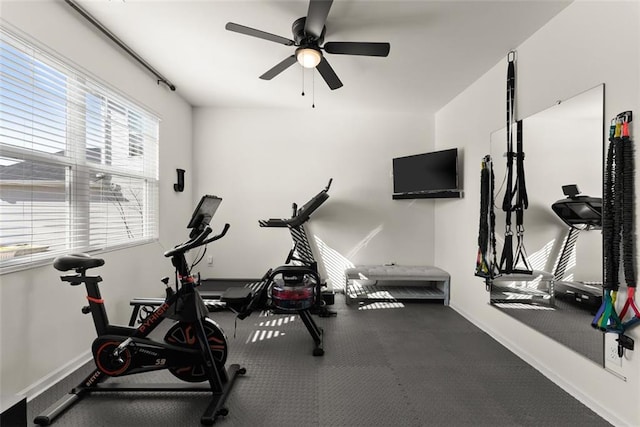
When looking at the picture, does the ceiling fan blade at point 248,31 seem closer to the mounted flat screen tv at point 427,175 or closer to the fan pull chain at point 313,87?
the fan pull chain at point 313,87

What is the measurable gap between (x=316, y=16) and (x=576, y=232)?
236 cm

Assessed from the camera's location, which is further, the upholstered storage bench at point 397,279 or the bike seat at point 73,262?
the upholstered storage bench at point 397,279

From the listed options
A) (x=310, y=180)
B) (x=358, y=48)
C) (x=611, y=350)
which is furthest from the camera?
(x=310, y=180)

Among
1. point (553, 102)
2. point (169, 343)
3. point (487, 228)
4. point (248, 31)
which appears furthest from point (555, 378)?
point (248, 31)

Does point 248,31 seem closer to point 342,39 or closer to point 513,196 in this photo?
point 342,39

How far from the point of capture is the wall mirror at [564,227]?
1.95 metres

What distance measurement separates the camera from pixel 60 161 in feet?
7.11

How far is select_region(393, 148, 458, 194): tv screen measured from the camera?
12.5 feet

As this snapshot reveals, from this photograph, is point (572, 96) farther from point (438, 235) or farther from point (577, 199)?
Answer: point (438, 235)

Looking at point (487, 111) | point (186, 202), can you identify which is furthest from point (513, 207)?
point (186, 202)

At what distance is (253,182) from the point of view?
4.57 meters

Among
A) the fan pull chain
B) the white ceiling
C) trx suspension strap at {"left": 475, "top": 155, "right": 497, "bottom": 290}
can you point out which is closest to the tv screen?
trx suspension strap at {"left": 475, "top": 155, "right": 497, "bottom": 290}

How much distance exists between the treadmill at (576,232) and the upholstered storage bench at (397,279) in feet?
5.83

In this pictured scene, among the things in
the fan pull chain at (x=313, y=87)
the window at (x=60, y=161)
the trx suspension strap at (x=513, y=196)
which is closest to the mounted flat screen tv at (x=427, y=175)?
the trx suspension strap at (x=513, y=196)
